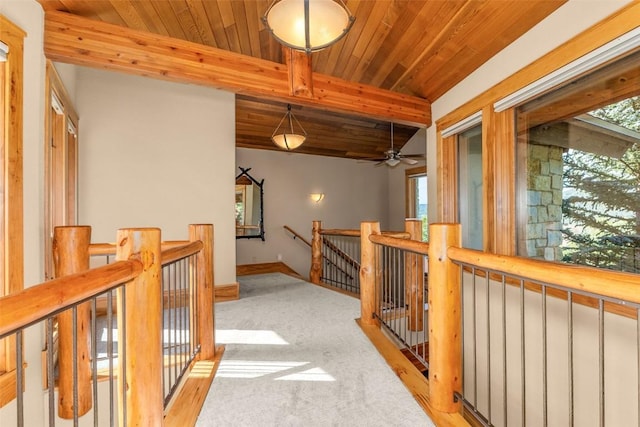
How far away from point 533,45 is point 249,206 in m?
5.05

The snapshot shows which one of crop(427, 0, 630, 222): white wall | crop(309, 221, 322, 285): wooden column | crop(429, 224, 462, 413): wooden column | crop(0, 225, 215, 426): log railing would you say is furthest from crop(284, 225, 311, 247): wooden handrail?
crop(429, 224, 462, 413): wooden column

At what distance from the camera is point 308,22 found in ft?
6.47

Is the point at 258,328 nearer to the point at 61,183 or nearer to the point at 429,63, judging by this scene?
the point at 61,183

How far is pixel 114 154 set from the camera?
3.45m

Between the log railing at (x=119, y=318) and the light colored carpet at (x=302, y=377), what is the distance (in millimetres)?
299

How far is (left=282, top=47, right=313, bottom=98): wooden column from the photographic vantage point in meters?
3.16

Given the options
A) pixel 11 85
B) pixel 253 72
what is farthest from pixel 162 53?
pixel 11 85

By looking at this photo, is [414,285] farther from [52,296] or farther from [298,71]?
[52,296]

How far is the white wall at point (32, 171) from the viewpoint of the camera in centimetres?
192

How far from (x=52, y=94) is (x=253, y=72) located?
170 centimetres

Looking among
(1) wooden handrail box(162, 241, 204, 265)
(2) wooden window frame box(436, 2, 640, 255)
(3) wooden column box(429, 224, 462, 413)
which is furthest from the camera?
(2) wooden window frame box(436, 2, 640, 255)

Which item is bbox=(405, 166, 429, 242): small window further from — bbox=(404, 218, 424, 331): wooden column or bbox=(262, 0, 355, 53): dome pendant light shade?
bbox=(262, 0, 355, 53): dome pendant light shade

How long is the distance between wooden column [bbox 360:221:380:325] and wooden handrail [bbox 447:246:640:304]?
4.90 feet

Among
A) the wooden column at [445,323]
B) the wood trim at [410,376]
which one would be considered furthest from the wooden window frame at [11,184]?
the wooden column at [445,323]
